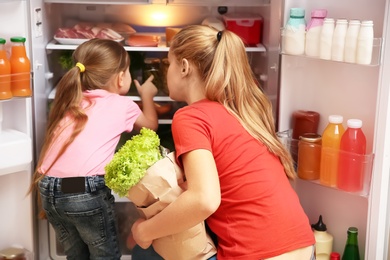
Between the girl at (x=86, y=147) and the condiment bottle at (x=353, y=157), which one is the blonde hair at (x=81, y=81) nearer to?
the girl at (x=86, y=147)

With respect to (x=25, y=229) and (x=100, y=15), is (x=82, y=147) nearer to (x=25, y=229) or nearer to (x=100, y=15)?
(x=25, y=229)

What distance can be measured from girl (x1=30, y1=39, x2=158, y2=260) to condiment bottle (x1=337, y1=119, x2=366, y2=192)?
2.91 feet

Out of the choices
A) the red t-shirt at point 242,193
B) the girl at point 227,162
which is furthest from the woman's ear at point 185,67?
the red t-shirt at point 242,193

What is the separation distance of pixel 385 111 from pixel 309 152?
1.25 feet

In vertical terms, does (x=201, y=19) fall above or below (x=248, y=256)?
above

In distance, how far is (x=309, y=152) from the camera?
2777 millimetres

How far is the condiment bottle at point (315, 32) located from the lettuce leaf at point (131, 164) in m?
0.91

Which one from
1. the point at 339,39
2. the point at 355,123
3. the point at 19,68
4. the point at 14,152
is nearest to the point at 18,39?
the point at 19,68

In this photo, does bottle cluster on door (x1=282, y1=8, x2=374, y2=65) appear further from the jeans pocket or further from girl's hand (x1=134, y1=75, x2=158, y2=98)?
the jeans pocket

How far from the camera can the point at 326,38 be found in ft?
8.48

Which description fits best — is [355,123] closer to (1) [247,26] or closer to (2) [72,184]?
(1) [247,26]

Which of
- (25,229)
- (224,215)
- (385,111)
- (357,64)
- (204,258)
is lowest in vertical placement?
(25,229)

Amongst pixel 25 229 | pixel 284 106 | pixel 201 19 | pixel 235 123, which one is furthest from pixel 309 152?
pixel 25 229

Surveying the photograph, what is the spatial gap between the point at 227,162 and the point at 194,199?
192 millimetres
